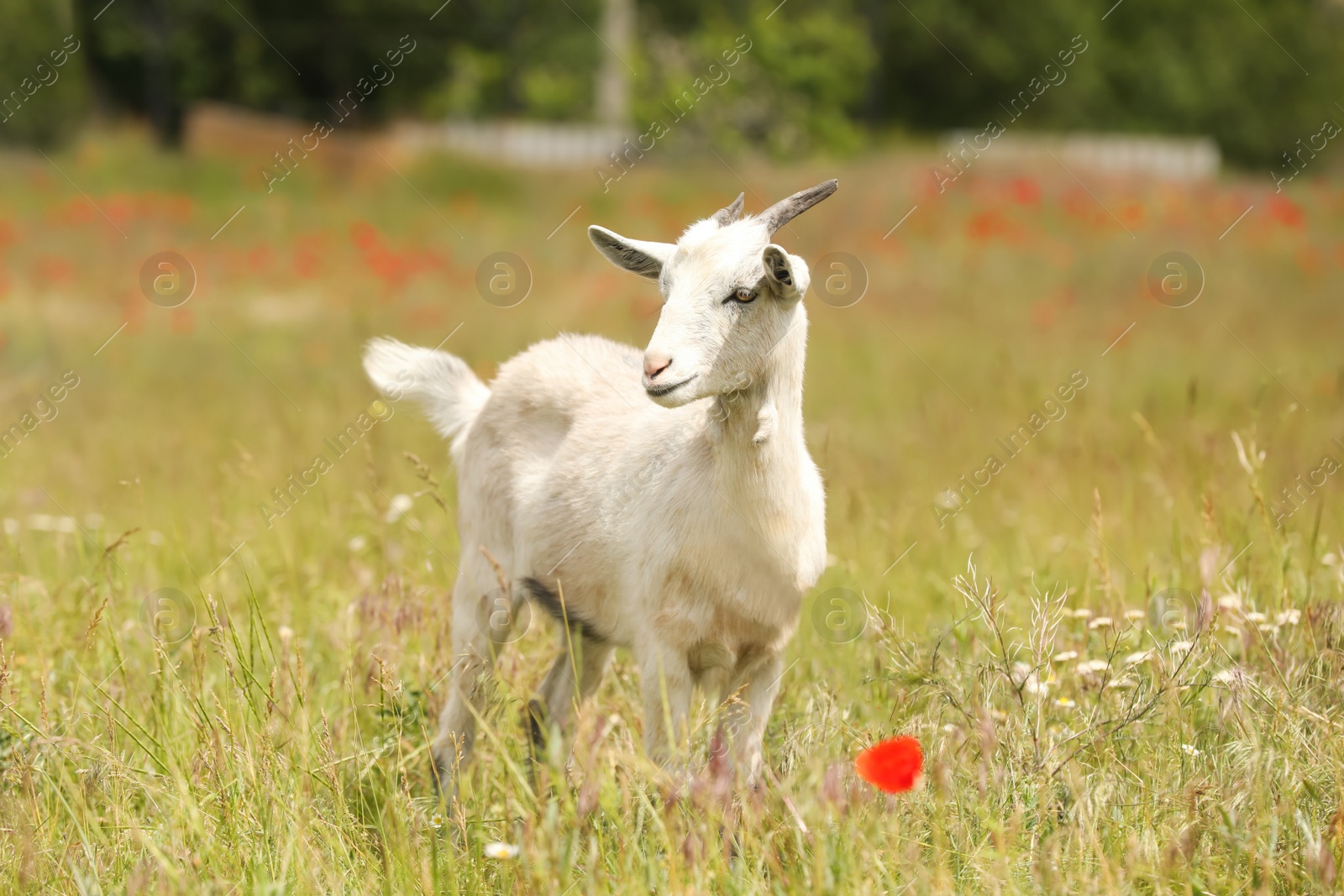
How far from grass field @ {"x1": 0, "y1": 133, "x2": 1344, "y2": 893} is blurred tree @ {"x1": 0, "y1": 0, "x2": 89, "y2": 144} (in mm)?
6757

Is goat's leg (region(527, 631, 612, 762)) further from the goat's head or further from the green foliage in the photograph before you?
the green foliage

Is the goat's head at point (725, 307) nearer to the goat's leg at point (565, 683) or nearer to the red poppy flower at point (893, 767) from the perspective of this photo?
the red poppy flower at point (893, 767)

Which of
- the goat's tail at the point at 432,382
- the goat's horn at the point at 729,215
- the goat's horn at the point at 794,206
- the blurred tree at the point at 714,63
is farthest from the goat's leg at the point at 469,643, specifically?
the blurred tree at the point at 714,63

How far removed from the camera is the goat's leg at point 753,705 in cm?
316

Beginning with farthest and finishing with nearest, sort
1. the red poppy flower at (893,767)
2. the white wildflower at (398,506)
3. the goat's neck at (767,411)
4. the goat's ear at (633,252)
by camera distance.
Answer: the white wildflower at (398,506), the goat's ear at (633,252), the goat's neck at (767,411), the red poppy flower at (893,767)

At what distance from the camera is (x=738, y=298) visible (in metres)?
2.96

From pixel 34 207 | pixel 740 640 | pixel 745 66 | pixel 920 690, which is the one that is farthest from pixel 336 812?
pixel 745 66

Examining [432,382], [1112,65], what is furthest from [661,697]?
[1112,65]

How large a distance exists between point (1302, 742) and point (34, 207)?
48.9ft

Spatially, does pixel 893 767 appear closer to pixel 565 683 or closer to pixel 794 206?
pixel 794 206

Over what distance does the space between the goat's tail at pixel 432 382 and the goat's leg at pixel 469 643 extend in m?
0.61

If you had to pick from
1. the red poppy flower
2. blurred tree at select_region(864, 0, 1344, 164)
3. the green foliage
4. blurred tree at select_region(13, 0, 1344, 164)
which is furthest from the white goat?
blurred tree at select_region(864, 0, 1344, 164)

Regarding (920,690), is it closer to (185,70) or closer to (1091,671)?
(1091,671)

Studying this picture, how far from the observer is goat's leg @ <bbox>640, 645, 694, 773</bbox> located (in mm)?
3131
